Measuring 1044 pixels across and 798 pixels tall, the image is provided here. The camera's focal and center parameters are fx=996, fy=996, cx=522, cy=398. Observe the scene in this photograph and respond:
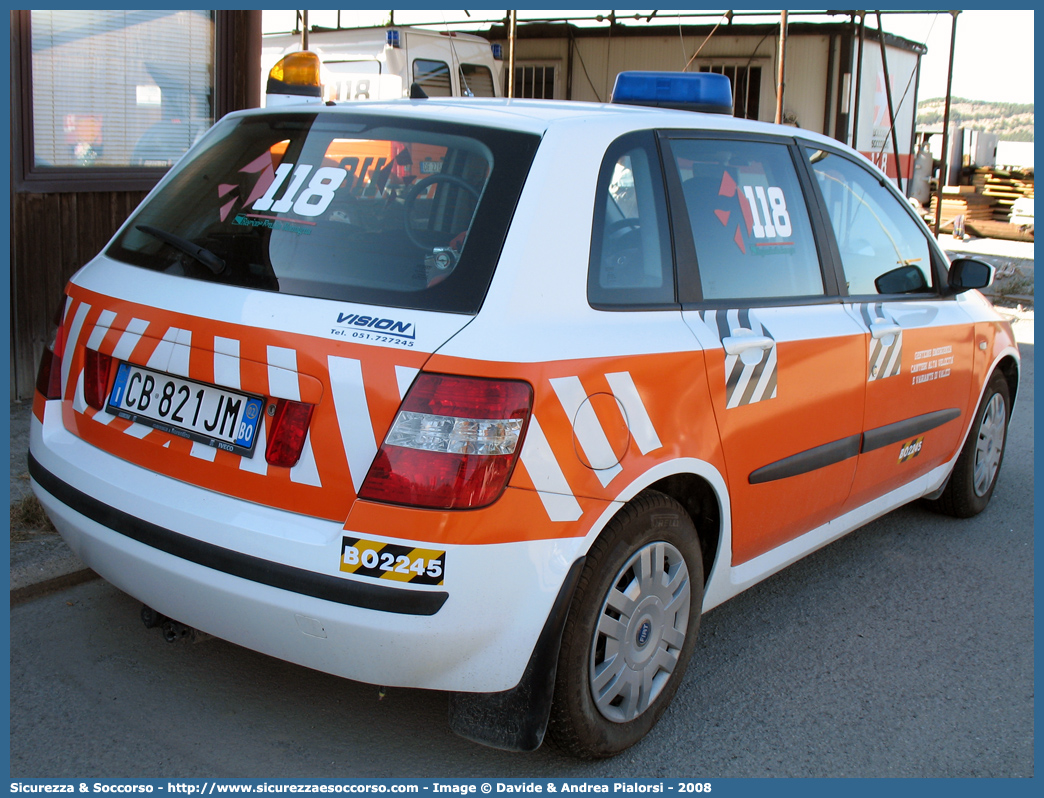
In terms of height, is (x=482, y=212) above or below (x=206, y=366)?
above

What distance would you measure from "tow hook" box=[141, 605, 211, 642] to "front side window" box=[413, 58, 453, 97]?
29.0 feet

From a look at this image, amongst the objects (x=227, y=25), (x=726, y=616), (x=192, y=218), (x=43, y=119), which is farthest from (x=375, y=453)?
(x=227, y=25)

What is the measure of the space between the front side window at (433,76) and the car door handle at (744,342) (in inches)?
331

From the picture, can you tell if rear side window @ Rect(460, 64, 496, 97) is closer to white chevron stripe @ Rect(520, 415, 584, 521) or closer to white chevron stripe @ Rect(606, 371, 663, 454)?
white chevron stripe @ Rect(606, 371, 663, 454)

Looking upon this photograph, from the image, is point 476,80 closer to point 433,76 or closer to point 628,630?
point 433,76

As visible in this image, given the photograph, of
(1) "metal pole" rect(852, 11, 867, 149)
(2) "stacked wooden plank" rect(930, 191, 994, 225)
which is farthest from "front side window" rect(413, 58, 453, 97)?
(2) "stacked wooden plank" rect(930, 191, 994, 225)

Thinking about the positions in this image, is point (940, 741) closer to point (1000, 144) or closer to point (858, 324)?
point (858, 324)

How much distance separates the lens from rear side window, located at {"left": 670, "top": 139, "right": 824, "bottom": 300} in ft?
9.80

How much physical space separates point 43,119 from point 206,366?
366cm

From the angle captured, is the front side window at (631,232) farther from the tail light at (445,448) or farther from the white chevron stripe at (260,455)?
the white chevron stripe at (260,455)

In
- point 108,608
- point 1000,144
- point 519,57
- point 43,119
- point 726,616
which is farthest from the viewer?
point 1000,144

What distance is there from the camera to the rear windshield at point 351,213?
2406 mm

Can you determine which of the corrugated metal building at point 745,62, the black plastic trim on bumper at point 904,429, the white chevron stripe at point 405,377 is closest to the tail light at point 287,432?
the white chevron stripe at point 405,377

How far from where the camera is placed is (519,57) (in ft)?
50.2
